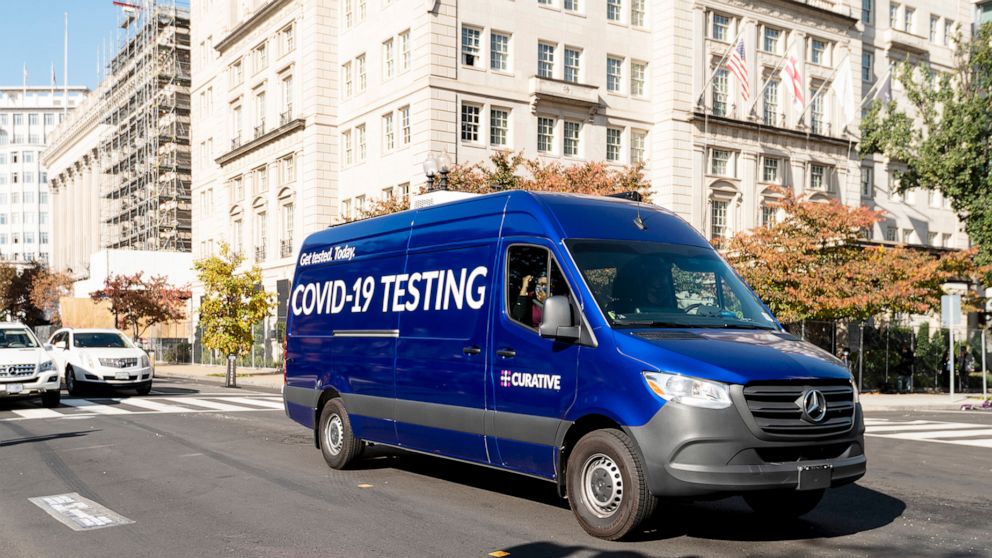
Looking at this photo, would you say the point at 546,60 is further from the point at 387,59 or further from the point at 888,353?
the point at 888,353

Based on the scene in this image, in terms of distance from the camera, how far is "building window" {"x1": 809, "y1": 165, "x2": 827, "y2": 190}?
168ft

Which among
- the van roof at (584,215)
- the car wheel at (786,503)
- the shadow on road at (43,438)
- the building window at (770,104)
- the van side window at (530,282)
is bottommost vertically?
the shadow on road at (43,438)

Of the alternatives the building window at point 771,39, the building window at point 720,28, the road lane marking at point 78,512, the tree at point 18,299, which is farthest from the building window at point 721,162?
the tree at point 18,299

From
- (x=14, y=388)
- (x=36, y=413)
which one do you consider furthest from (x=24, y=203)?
(x=36, y=413)

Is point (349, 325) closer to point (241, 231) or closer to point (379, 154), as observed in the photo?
point (379, 154)

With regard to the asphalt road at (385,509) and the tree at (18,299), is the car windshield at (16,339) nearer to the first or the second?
the asphalt road at (385,509)

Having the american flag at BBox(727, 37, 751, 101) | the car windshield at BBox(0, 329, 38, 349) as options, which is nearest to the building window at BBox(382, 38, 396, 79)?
the american flag at BBox(727, 37, 751, 101)

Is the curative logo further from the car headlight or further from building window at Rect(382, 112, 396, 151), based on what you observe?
building window at Rect(382, 112, 396, 151)

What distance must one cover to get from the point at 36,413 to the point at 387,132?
27.2 meters

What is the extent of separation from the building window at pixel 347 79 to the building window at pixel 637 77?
43.9 ft

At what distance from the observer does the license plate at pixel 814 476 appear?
689cm

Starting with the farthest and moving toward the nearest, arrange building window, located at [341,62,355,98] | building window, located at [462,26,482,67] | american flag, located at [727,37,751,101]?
building window, located at [341,62,355,98] → building window, located at [462,26,482,67] → american flag, located at [727,37,751,101]

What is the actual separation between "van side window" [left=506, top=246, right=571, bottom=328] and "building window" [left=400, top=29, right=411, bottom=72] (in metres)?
34.4

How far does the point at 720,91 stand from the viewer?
47.5 metres
